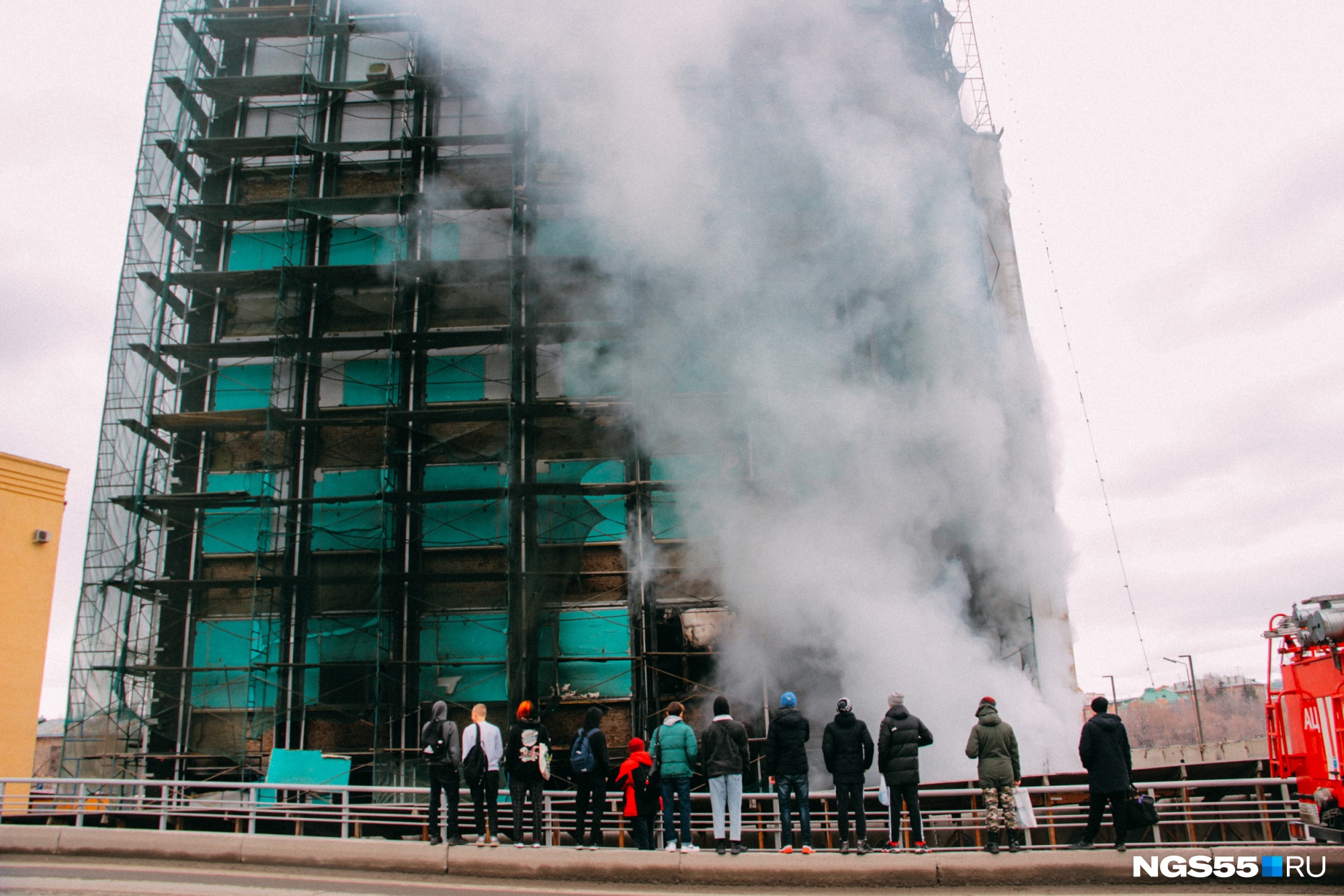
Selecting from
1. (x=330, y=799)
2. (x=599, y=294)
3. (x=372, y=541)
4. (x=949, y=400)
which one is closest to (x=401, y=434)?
(x=372, y=541)

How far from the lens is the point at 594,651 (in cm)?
1398

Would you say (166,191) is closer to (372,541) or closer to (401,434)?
(401,434)

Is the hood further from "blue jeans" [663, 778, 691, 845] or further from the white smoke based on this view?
the white smoke

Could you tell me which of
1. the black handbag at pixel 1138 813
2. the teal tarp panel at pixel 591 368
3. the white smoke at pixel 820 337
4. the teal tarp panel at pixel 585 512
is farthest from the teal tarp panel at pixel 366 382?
the black handbag at pixel 1138 813

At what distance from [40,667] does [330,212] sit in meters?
8.14

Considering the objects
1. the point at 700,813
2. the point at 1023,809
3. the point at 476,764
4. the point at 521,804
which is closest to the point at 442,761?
the point at 476,764

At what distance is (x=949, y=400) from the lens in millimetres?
13531

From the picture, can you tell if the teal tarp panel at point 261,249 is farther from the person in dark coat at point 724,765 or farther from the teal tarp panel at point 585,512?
the person in dark coat at point 724,765

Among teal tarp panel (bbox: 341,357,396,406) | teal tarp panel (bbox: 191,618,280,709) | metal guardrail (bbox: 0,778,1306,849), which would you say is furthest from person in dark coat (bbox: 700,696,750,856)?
teal tarp panel (bbox: 341,357,396,406)

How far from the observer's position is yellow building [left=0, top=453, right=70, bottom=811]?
42.5 feet

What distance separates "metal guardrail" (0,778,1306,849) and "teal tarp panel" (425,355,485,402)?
6176 millimetres

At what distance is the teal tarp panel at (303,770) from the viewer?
11922 mm

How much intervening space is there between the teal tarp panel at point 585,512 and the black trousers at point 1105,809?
8940mm

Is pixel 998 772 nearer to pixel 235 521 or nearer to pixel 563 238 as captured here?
pixel 563 238
